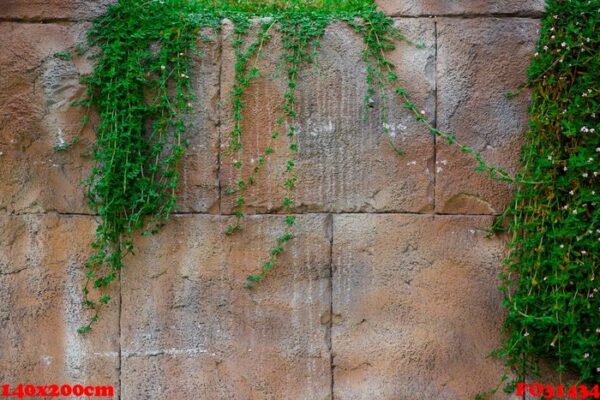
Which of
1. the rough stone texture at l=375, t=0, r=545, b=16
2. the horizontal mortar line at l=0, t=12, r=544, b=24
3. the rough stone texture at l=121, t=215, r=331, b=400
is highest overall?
the rough stone texture at l=375, t=0, r=545, b=16

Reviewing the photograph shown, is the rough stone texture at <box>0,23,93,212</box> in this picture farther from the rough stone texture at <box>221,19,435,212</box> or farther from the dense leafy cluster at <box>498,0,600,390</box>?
the dense leafy cluster at <box>498,0,600,390</box>

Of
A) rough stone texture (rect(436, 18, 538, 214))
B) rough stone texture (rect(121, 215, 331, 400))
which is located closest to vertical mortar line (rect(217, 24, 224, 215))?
rough stone texture (rect(121, 215, 331, 400))

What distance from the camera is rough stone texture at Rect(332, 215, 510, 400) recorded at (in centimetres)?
344

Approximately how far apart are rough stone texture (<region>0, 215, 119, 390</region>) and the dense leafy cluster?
219 centimetres

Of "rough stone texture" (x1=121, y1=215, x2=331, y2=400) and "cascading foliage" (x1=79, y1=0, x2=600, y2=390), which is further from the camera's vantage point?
"rough stone texture" (x1=121, y1=215, x2=331, y2=400)

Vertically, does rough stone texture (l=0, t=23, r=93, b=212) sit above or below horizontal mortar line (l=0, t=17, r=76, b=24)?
below

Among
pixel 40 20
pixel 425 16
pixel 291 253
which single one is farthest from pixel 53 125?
pixel 425 16

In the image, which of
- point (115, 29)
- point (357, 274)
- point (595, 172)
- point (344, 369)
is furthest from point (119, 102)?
point (595, 172)

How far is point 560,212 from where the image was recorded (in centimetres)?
330

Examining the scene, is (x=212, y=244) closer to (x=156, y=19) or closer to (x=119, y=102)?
(x=119, y=102)

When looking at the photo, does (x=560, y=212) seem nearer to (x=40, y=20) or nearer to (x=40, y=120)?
(x=40, y=120)

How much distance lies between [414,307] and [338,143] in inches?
38.8

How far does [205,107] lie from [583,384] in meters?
2.50

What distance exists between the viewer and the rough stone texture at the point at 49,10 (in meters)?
3.46
